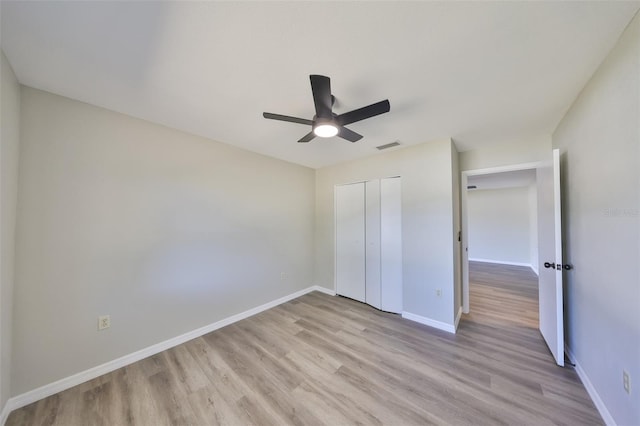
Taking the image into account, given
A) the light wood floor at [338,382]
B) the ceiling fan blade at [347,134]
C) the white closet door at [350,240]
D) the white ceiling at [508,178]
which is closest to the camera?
the light wood floor at [338,382]

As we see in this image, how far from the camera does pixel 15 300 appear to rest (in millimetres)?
→ 1603

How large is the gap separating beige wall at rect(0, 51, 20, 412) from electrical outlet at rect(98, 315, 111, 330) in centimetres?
47

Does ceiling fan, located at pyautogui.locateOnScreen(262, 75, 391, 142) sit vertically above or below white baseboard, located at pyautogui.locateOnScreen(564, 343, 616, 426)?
above

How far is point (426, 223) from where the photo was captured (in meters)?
2.87

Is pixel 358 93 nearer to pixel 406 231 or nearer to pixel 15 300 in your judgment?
pixel 406 231

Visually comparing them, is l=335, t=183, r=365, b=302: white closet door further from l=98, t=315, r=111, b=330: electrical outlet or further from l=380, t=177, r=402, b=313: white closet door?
l=98, t=315, r=111, b=330: electrical outlet

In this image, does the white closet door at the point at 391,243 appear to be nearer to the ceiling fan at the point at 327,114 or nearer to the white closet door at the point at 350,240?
the white closet door at the point at 350,240

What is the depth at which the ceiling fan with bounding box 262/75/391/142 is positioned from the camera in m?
1.39

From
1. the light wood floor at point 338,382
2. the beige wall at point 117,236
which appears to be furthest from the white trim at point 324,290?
the beige wall at point 117,236

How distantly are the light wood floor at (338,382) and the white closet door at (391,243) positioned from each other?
0.45m

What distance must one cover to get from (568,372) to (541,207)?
1630mm

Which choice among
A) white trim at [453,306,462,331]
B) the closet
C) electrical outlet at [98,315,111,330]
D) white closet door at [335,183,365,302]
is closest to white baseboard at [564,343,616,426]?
white trim at [453,306,462,331]

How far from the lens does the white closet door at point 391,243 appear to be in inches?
124

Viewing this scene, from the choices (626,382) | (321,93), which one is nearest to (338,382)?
(626,382)
